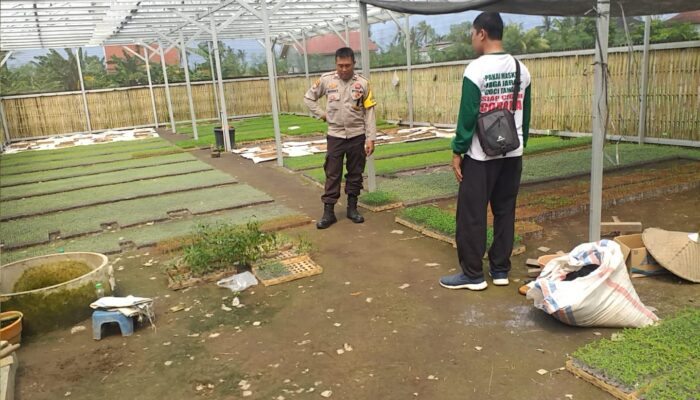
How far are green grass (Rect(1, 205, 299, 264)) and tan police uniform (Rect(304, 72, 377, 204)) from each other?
0.96 meters

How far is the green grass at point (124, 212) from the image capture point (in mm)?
6652

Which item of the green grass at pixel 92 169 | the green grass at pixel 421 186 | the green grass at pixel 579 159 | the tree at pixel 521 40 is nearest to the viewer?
the green grass at pixel 421 186

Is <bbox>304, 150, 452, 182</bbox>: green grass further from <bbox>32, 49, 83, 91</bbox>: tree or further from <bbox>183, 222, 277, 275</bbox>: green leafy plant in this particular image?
<bbox>32, 49, 83, 91</bbox>: tree

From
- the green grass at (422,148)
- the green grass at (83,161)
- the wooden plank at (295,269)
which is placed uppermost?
the green grass at (83,161)

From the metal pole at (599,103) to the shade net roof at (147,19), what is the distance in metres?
7.71

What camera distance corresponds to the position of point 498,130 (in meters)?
3.72

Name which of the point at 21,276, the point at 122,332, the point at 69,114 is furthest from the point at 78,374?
the point at 69,114

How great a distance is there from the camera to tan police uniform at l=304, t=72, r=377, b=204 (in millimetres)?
5953

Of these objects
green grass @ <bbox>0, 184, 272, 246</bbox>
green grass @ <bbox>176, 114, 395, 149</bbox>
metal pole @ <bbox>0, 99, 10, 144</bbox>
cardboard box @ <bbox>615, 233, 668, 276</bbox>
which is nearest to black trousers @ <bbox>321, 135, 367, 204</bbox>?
green grass @ <bbox>0, 184, 272, 246</bbox>

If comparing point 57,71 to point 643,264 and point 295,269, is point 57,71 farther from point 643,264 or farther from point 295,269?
point 643,264

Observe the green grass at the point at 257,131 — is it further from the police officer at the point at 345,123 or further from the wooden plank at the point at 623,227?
the wooden plank at the point at 623,227

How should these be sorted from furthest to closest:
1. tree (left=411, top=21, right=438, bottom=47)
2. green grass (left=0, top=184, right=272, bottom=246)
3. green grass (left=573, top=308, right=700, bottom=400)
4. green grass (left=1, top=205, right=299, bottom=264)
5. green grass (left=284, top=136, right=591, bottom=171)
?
tree (left=411, top=21, right=438, bottom=47) → green grass (left=284, top=136, right=591, bottom=171) → green grass (left=0, top=184, right=272, bottom=246) → green grass (left=1, top=205, right=299, bottom=264) → green grass (left=573, top=308, right=700, bottom=400)

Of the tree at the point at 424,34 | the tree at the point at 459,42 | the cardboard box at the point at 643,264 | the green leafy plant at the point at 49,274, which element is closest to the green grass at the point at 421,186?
the cardboard box at the point at 643,264

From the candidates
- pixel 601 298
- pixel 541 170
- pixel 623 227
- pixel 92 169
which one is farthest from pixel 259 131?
pixel 601 298
